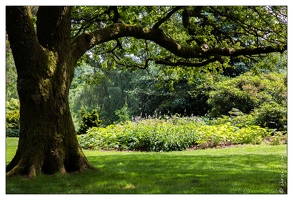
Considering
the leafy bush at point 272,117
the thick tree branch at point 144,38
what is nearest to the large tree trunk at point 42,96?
the thick tree branch at point 144,38

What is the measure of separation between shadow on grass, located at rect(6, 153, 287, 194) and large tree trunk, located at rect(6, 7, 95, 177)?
31 cm

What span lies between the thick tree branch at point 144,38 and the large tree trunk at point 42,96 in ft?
1.57

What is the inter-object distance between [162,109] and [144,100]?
8.22 ft

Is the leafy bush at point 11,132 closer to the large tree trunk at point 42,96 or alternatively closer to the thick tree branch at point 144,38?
the thick tree branch at point 144,38

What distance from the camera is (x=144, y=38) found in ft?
23.8

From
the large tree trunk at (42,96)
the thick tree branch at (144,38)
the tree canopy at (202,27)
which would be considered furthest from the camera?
the tree canopy at (202,27)

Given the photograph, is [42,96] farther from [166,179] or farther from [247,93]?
[247,93]

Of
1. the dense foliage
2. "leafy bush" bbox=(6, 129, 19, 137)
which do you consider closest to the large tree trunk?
the dense foliage

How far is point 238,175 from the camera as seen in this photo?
6512 millimetres

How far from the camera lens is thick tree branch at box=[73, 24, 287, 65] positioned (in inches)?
250

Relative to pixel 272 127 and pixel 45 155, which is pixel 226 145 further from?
pixel 45 155

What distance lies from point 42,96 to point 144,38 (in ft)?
8.81

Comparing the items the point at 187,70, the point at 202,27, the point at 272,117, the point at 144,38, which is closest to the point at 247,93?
the point at 272,117

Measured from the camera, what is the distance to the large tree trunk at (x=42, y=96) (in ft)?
17.7
